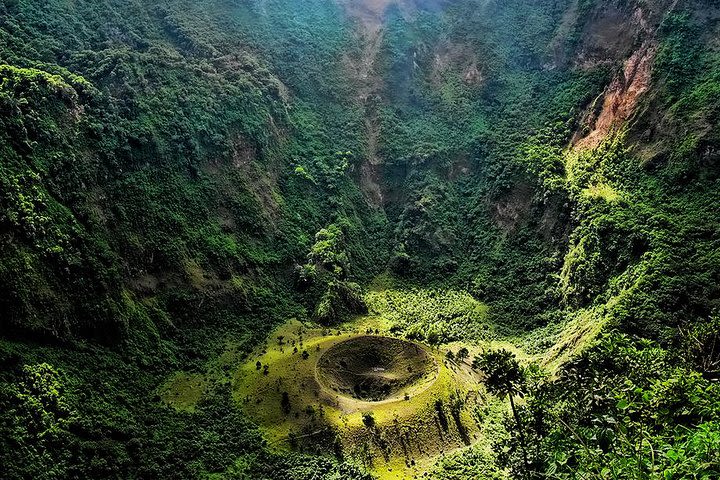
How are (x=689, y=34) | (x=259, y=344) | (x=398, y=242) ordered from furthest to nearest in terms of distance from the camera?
(x=398, y=242) → (x=689, y=34) → (x=259, y=344)

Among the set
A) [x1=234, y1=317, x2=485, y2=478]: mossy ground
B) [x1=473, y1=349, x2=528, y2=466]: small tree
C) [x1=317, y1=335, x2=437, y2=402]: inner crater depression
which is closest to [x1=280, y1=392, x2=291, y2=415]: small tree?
[x1=234, y1=317, x2=485, y2=478]: mossy ground

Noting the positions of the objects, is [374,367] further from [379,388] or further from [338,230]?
[338,230]

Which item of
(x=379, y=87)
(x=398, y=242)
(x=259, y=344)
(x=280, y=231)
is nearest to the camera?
(x=259, y=344)

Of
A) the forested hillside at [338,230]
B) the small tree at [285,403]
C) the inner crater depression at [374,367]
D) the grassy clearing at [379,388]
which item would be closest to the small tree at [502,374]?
the forested hillside at [338,230]

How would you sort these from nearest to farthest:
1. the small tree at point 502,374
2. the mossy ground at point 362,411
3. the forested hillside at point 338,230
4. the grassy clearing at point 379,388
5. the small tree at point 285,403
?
the small tree at point 502,374, the forested hillside at point 338,230, the mossy ground at point 362,411, the grassy clearing at point 379,388, the small tree at point 285,403

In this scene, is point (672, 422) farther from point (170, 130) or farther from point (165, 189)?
point (170, 130)

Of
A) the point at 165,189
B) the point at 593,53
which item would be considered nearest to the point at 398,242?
the point at 165,189

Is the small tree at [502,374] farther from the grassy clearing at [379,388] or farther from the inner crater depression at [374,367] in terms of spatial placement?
the inner crater depression at [374,367]
